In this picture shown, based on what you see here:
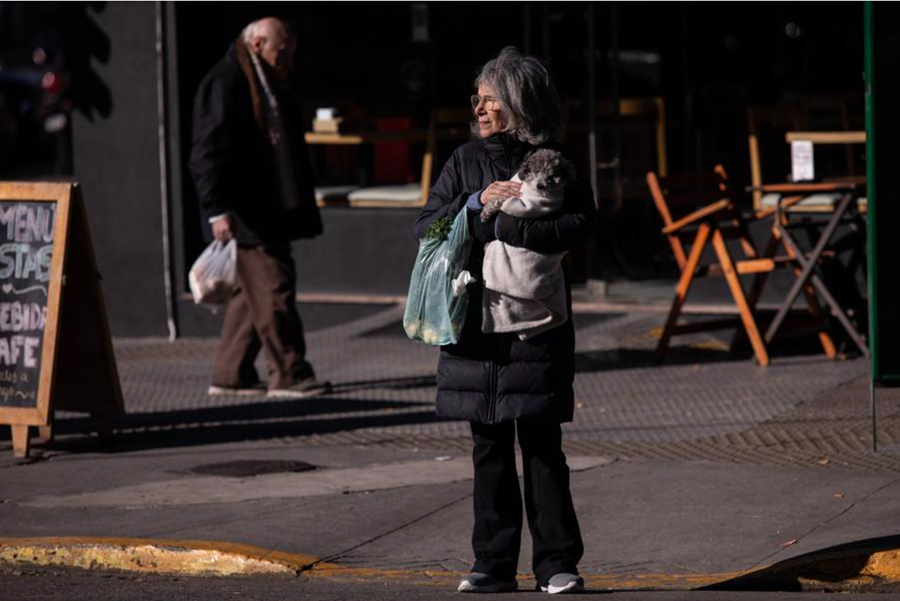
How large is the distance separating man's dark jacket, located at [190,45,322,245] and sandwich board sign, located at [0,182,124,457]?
138 centimetres

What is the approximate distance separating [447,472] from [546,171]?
2822mm

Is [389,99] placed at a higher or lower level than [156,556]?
higher

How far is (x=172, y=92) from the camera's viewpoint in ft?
45.1

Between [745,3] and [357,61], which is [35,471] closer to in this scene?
[357,61]

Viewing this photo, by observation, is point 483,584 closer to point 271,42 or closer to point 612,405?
point 612,405

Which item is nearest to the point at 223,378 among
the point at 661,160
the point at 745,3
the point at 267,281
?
the point at 267,281

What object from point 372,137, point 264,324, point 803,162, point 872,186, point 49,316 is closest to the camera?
point 872,186

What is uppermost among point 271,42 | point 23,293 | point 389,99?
point 271,42

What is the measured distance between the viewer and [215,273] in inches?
416

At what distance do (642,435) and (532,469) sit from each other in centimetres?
327

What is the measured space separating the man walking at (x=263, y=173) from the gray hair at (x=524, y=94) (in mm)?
4620

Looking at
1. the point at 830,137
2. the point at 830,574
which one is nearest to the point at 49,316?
the point at 830,574

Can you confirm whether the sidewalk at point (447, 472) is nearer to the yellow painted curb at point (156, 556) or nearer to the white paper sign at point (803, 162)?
the yellow painted curb at point (156, 556)

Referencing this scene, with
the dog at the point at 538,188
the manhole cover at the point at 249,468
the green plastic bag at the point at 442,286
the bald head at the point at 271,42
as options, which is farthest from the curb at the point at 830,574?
the bald head at the point at 271,42
